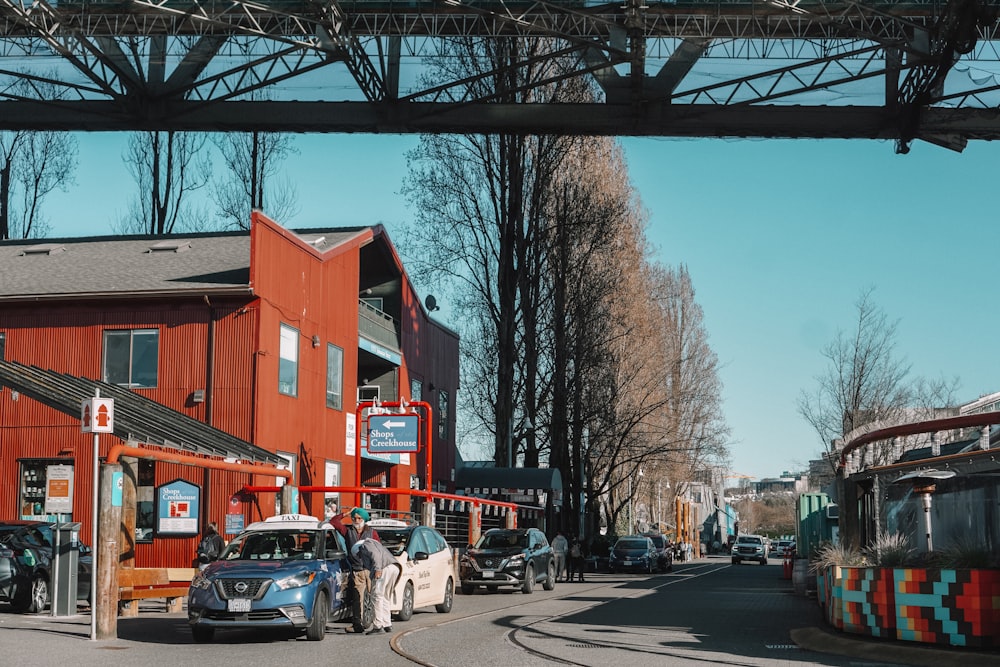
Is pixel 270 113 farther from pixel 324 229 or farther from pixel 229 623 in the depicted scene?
pixel 324 229

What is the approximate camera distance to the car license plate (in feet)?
52.5

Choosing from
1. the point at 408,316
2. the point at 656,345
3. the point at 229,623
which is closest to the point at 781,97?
the point at 229,623

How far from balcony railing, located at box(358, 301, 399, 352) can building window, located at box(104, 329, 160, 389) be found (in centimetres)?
838

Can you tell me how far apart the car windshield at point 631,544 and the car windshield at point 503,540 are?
19814mm

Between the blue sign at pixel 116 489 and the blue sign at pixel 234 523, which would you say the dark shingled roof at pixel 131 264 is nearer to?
the blue sign at pixel 234 523

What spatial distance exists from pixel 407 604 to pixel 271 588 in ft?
14.6

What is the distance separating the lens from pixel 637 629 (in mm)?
18391

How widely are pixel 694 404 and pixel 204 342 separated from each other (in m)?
43.7

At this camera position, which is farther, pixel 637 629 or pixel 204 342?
pixel 204 342

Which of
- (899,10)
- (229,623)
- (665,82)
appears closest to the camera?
(229,623)

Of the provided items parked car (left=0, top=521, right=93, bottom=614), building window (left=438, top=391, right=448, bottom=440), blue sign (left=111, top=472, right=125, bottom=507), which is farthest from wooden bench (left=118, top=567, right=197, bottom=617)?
building window (left=438, top=391, right=448, bottom=440)

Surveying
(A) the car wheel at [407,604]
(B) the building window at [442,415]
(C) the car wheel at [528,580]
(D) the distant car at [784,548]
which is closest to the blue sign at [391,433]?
(C) the car wheel at [528,580]

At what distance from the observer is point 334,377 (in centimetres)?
3428

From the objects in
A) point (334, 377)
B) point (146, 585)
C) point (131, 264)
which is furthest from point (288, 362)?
point (146, 585)
